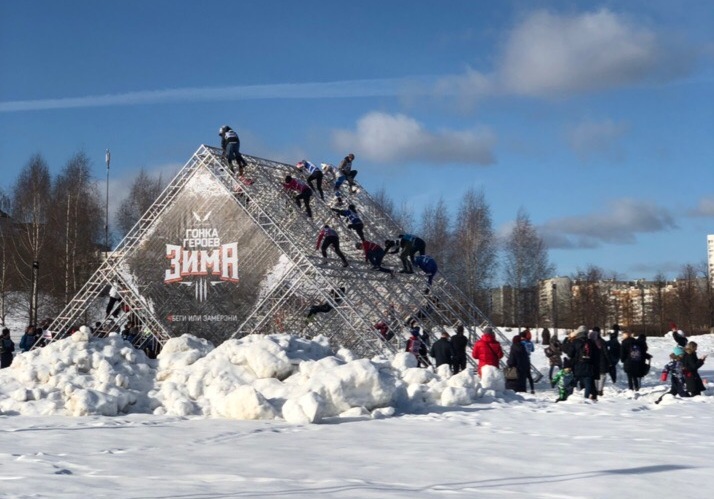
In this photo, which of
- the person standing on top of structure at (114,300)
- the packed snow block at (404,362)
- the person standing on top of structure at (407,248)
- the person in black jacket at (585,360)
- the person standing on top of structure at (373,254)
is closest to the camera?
the person in black jacket at (585,360)

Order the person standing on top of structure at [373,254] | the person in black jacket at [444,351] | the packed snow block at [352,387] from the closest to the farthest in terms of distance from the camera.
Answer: the packed snow block at [352,387], the person in black jacket at [444,351], the person standing on top of structure at [373,254]

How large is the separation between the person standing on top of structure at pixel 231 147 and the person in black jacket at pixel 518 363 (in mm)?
8471

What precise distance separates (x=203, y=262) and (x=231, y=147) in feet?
9.99

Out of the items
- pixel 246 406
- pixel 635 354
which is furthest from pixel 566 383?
pixel 246 406

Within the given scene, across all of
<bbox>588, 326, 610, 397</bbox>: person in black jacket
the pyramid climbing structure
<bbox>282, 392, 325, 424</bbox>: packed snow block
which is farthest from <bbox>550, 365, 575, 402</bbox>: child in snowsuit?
<bbox>282, 392, 325, 424</bbox>: packed snow block

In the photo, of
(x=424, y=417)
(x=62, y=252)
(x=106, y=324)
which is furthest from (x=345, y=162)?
(x=62, y=252)

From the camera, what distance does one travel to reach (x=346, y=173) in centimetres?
2561

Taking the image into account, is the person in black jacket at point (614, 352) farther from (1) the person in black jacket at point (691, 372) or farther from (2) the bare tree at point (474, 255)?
(2) the bare tree at point (474, 255)

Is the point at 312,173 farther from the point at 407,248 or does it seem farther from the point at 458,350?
the point at 458,350

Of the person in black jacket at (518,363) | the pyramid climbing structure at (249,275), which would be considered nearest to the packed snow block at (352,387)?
the person in black jacket at (518,363)

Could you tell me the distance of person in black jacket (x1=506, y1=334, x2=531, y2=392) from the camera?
18172mm

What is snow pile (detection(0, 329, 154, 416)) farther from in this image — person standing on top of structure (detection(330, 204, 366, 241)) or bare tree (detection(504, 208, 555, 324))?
bare tree (detection(504, 208, 555, 324))

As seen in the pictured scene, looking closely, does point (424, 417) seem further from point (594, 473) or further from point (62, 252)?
point (62, 252)

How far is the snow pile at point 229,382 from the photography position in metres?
13.4
